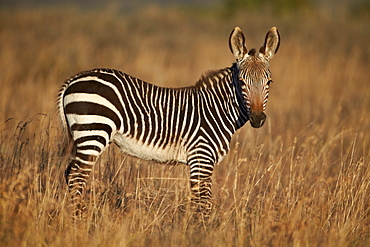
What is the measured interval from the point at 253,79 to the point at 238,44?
0.56 metres

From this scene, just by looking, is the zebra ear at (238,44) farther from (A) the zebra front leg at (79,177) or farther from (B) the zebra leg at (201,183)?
(A) the zebra front leg at (79,177)

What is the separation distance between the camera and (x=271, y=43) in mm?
5656

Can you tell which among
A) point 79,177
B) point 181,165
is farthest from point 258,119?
point 79,177

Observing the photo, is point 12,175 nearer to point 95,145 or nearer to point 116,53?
point 95,145

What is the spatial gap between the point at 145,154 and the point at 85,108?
0.87 meters

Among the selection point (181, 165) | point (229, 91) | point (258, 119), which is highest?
point (229, 91)

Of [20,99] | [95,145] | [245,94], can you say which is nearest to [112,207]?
[95,145]

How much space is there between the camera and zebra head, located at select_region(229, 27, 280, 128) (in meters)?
5.17

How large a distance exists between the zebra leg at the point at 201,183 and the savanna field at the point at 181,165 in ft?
0.49

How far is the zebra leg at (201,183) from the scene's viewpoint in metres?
5.23

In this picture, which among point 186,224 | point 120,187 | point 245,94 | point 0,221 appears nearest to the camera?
point 0,221

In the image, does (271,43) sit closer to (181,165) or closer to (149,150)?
(149,150)

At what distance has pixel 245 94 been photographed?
5273mm

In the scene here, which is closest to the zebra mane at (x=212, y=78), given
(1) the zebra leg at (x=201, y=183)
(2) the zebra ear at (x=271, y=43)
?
(2) the zebra ear at (x=271, y=43)
